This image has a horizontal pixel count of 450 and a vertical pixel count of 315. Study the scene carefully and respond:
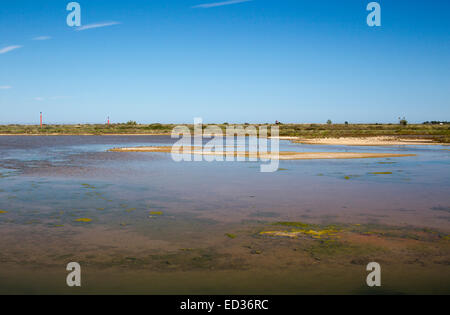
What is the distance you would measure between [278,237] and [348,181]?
378 inches

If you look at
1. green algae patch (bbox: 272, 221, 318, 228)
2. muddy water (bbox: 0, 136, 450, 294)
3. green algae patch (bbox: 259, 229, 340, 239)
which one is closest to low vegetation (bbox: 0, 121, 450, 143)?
muddy water (bbox: 0, 136, 450, 294)

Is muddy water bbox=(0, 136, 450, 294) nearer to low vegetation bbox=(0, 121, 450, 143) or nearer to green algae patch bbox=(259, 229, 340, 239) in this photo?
green algae patch bbox=(259, 229, 340, 239)

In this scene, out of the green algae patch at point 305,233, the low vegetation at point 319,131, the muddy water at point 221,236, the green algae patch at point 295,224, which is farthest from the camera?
the low vegetation at point 319,131

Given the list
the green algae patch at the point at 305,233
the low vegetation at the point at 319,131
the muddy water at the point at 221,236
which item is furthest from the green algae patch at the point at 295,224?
the low vegetation at the point at 319,131

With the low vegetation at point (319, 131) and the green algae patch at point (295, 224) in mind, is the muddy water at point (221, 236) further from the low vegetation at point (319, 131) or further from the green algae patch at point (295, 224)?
the low vegetation at point (319, 131)

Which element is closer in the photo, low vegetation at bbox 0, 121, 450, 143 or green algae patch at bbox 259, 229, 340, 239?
green algae patch at bbox 259, 229, 340, 239

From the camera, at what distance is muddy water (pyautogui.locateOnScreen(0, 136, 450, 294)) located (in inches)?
252

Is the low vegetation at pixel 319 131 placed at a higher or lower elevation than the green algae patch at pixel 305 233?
higher

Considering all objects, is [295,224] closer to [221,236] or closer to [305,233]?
[305,233]

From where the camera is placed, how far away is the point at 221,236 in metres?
8.85

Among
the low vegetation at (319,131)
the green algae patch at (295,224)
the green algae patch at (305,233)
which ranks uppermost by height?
the low vegetation at (319,131)

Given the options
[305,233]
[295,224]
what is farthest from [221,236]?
[295,224]

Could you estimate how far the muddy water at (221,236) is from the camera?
6402 mm
